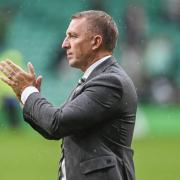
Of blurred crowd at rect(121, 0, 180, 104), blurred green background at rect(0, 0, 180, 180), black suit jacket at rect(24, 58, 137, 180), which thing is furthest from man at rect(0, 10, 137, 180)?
blurred crowd at rect(121, 0, 180, 104)

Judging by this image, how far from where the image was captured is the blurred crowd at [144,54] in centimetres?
2030

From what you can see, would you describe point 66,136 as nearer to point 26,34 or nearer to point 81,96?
point 81,96

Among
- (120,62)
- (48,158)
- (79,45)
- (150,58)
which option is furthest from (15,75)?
(150,58)

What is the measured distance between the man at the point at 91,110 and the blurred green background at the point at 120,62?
9631 millimetres

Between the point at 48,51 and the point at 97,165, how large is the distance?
1650cm

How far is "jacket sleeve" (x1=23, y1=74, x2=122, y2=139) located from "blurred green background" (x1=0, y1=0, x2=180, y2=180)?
9780mm

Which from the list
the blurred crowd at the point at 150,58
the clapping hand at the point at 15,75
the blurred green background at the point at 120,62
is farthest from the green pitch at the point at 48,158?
the clapping hand at the point at 15,75

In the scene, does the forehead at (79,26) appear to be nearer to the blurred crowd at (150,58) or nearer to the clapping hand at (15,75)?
the clapping hand at (15,75)

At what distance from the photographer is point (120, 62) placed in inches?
799

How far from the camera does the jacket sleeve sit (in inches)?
216

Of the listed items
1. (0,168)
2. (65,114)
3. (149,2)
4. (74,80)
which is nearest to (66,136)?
(65,114)

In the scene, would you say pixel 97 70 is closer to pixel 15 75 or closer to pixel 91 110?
pixel 91 110

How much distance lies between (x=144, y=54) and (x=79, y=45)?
15.5 metres

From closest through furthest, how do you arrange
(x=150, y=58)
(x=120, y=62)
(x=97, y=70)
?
1. (x=97, y=70)
2. (x=120, y=62)
3. (x=150, y=58)
